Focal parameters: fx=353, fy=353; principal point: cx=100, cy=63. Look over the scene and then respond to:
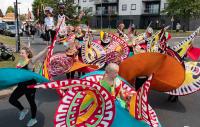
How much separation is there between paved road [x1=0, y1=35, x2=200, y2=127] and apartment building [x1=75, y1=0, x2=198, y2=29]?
59.4 meters

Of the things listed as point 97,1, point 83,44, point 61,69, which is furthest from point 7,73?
point 97,1

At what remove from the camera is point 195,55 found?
37.6 feet

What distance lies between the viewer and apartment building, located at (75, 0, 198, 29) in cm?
7025

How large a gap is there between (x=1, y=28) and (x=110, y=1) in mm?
39997

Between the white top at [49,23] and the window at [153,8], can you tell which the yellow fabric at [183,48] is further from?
the window at [153,8]

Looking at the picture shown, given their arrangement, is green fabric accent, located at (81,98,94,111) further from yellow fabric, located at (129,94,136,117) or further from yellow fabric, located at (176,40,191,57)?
yellow fabric, located at (176,40,191,57)

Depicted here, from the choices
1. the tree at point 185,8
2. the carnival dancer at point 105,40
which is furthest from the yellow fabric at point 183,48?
the tree at point 185,8

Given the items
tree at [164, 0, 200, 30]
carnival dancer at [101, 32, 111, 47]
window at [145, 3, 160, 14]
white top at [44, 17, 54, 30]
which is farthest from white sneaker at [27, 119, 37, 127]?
window at [145, 3, 160, 14]

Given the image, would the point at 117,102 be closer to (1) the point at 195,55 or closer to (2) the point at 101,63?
(2) the point at 101,63

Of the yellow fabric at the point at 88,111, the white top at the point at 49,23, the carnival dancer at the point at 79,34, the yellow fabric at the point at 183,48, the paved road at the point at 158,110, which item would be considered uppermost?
the white top at the point at 49,23

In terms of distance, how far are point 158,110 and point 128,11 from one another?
220ft

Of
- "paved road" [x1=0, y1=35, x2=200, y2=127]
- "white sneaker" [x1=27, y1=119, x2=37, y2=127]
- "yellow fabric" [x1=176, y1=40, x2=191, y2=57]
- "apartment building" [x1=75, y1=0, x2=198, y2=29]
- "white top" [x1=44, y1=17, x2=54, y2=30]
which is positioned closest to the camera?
"white sneaker" [x1=27, y1=119, x2=37, y2=127]

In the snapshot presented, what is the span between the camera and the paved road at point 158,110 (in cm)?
693

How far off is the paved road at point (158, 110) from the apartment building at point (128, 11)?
5940 centimetres
